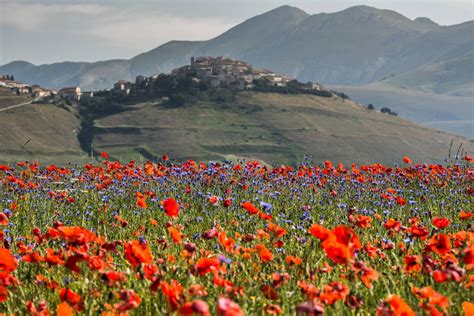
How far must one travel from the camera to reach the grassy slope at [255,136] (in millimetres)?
157875

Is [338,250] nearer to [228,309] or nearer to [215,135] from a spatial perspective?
[228,309]

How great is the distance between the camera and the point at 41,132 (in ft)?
552

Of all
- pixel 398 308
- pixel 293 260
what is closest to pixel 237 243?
pixel 293 260

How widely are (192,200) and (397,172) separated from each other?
5.58m

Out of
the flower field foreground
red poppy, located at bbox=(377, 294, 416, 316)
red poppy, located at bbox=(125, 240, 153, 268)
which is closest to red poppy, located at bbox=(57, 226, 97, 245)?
the flower field foreground

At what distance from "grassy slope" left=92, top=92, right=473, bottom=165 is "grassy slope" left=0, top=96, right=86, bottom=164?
859 cm

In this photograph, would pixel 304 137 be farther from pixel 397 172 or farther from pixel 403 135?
pixel 397 172

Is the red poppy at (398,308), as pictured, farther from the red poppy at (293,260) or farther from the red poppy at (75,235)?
the red poppy at (75,235)

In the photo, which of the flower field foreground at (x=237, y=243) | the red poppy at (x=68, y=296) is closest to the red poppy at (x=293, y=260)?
the flower field foreground at (x=237, y=243)

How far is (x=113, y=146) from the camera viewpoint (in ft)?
531

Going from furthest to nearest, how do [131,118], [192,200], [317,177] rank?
1. [131,118]
2. [317,177]
3. [192,200]

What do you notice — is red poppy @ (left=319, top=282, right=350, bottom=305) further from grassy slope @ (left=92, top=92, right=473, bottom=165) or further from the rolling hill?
grassy slope @ (left=92, top=92, right=473, bottom=165)

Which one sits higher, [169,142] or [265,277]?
[265,277]

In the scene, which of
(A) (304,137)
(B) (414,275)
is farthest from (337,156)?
(B) (414,275)
